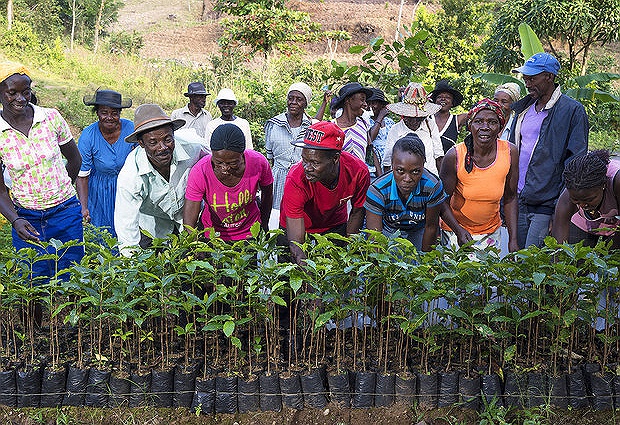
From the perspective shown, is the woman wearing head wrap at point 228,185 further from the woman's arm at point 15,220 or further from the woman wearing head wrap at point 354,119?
the woman wearing head wrap at point 354,119

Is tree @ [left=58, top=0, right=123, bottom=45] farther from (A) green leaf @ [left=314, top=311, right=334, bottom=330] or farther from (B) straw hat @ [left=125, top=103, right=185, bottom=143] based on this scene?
(A) green leaf @ [left=314, top=311, right=334, bottom=330]

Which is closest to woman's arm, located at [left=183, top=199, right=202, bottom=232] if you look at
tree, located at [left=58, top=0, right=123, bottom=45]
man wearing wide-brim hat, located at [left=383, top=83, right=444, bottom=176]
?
man wearing wide-brim hat, located at [left=383, top=83, right=444, bottom=176]

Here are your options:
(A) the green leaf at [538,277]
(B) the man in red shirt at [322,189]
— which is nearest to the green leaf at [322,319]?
(B) the man in red shirt at [322,189]

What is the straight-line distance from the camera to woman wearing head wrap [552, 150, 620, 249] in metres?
3.41

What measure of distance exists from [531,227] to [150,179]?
2.55 metres

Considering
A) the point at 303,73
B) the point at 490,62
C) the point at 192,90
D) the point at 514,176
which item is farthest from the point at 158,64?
the point at 514,176

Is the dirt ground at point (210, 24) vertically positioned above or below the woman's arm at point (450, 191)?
above

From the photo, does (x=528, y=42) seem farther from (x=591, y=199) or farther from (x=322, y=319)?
(x=322, y=319)

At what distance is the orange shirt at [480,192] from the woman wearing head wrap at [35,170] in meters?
2.44

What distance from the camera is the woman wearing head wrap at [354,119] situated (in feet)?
18.5

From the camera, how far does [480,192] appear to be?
4043 mm

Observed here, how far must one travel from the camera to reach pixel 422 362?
3447 mm

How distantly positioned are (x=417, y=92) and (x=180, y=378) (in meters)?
3.12

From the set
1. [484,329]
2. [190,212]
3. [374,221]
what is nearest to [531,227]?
[374,221]
